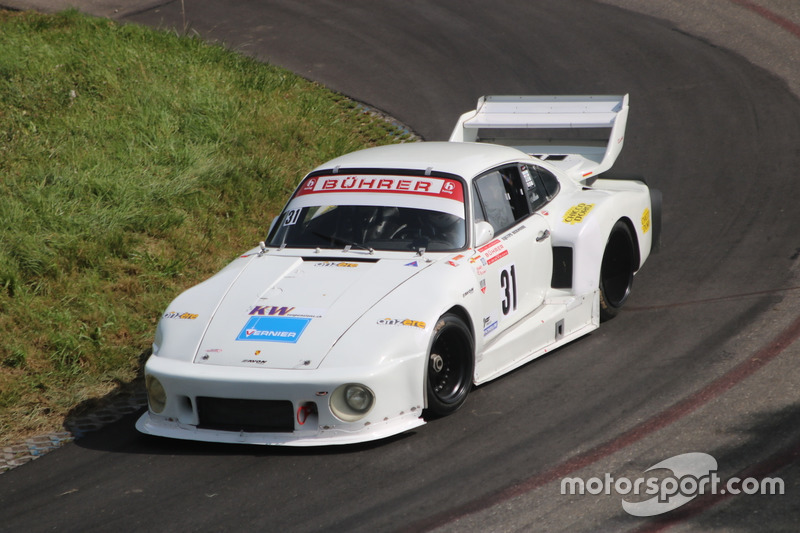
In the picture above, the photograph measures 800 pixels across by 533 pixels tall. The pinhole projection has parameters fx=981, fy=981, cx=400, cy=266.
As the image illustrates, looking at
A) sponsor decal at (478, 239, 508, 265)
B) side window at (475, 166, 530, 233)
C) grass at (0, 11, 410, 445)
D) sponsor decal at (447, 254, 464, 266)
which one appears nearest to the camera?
sponsor decal at (447, 254, 464, 266)

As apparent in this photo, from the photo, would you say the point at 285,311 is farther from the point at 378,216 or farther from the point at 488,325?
the point at 488,325

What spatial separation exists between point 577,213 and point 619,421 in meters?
2.14

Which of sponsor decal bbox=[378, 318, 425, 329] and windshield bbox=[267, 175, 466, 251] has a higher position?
windshield bbox=[267, 175, 466, 251]

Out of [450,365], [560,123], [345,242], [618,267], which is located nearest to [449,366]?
[450,365]

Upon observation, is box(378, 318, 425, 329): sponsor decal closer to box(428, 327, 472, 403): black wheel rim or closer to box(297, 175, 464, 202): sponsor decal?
box(428, 327, 472, 403): black wheel rim

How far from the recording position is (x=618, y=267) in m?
8.02

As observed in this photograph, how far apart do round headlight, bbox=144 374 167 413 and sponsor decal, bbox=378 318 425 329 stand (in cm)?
136

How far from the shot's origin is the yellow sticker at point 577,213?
739cm

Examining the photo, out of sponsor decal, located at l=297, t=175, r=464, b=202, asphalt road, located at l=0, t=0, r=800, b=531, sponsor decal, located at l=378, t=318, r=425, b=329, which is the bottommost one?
asphalt road, located at l=0, t=0, r=800, b=531

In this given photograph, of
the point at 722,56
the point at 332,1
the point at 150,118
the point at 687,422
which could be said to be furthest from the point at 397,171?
the point at 332,1

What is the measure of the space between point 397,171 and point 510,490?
2.76 m

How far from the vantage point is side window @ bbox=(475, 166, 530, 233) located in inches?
275

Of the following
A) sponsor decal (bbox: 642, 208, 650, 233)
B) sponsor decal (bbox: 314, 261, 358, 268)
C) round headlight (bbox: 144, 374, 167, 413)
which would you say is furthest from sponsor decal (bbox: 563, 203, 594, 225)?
round headlight (bbox: 144, 374, 167, 413)

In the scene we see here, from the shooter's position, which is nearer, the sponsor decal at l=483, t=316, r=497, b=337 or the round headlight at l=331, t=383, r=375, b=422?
the round headlight at l=331, t=383, r=375, b=422
